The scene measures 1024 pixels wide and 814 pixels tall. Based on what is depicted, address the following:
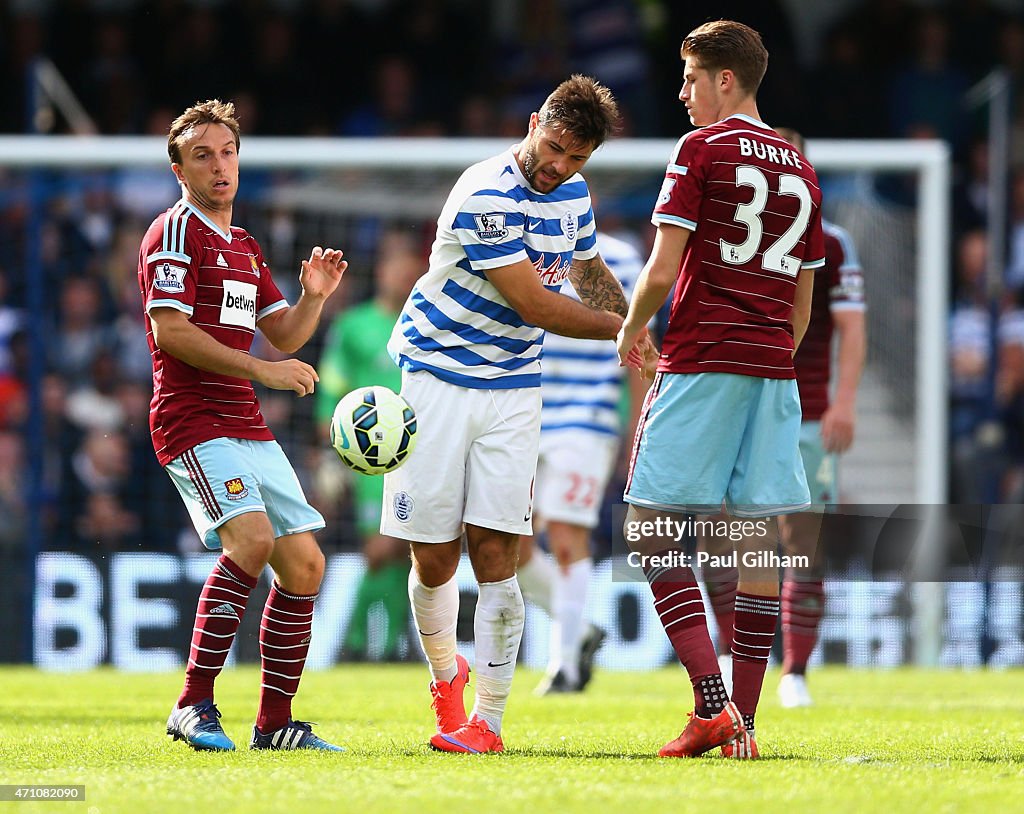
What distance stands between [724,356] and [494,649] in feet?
4.36

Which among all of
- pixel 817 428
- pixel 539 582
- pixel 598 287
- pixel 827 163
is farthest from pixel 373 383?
pixel 598 287

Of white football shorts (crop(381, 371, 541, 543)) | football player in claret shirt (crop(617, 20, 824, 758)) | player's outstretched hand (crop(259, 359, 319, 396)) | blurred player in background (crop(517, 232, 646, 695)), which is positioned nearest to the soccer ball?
white football shorts (crop(381, 371, 541, 543))

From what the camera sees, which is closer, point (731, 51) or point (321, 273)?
point (731, 51)

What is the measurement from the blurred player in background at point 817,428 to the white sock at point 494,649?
2436mm

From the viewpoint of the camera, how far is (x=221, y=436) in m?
5.75

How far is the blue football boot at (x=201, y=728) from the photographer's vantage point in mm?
5609

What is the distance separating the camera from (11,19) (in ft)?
50.8

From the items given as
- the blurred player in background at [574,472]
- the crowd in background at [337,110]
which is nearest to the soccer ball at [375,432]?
the blurred player in background at [574,472]

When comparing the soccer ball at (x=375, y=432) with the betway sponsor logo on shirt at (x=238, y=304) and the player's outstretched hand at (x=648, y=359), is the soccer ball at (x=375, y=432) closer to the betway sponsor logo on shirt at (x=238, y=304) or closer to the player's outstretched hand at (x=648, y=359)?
the betway sponsor logo on shirt at (x=238, y=304)

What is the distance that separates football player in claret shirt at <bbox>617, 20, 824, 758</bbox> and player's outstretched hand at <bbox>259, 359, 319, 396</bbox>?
3.59 ft

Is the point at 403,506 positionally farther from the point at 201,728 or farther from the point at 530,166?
the point at 530,166

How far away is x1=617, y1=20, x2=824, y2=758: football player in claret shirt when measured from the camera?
5445 millimetres

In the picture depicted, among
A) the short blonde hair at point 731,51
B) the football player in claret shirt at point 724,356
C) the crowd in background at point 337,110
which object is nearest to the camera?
the football player in claret shirt at point 724,356

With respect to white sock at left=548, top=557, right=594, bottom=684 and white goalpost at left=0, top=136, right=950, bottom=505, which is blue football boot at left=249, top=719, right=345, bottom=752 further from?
white goalpost at left=0, top=136, right=950, bottom=505
